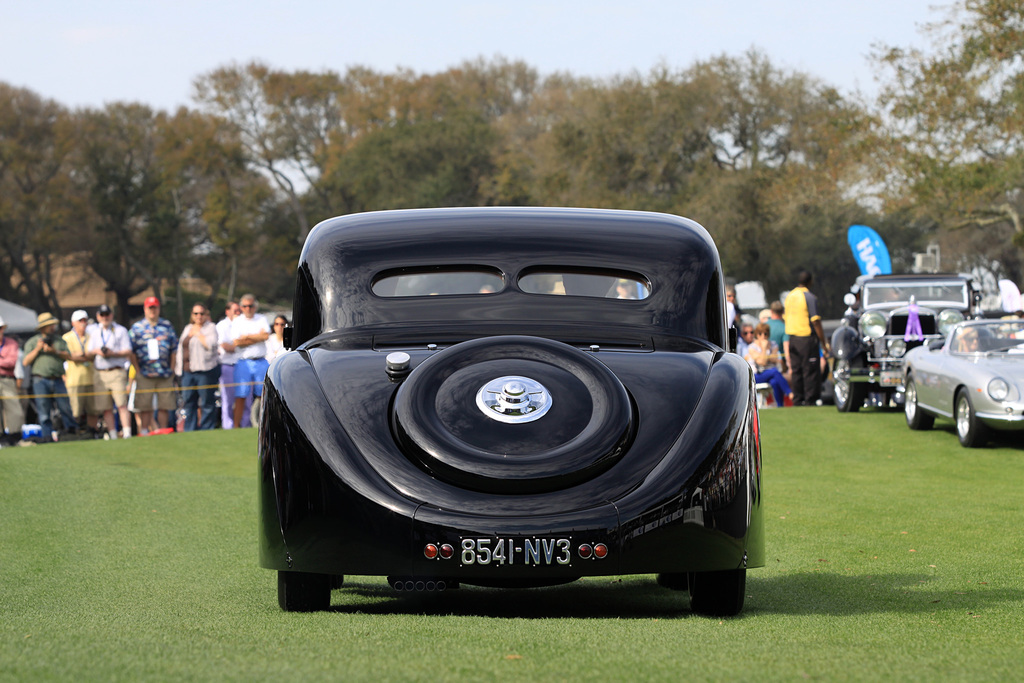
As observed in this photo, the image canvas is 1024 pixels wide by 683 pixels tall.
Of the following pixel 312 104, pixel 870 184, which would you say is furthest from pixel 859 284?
pixel 312 104

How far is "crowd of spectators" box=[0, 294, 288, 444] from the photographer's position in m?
17.7

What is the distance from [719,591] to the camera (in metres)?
4.86

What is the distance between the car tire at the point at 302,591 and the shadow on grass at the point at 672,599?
206mm

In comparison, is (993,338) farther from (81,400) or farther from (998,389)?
(81,400)

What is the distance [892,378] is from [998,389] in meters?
4.47

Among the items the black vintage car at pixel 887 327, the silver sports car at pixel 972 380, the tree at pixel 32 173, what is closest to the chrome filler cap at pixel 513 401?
the silver sports car at pixel 972 380

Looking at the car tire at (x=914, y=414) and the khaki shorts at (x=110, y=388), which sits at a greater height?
the khaki shorts at (x=110, y=388)

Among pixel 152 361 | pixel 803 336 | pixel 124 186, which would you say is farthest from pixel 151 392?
pixel 124 186

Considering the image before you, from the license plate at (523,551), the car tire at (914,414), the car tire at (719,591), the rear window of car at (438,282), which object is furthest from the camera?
the car tire at (914,414)

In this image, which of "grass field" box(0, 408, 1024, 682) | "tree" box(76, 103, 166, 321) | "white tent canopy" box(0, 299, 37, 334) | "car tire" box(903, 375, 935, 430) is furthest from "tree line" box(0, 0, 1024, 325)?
"grass field" box(0, 408, 1024, 682)

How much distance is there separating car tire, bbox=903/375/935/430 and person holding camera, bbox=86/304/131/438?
11.0 metres

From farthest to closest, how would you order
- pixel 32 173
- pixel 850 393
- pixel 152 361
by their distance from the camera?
pixel 32 173 < pixel 850 393 < pixel 152 361

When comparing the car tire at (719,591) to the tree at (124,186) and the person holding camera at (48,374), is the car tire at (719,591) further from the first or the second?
the tree at (124,186)

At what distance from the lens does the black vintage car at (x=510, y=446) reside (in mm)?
4320
